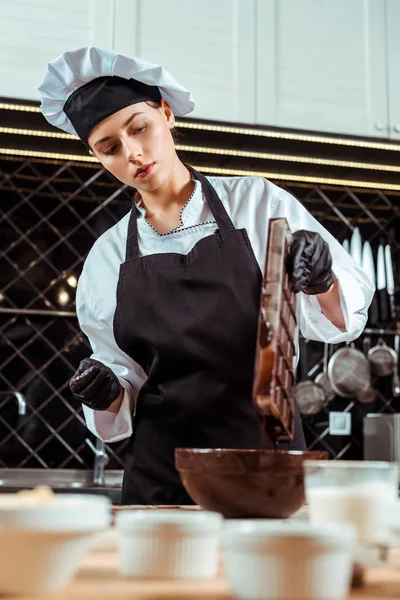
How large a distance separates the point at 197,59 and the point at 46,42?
0.47 m

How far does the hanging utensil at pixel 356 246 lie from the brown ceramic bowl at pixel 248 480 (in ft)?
6.76

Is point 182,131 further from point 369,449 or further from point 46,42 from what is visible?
point 369,449

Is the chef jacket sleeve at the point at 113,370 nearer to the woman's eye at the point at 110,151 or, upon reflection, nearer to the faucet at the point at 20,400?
the woman's eye at the point at 110,151

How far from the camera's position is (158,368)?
1590 mm

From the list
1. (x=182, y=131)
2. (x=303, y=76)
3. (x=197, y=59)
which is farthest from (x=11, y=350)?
(x=303, y=76)

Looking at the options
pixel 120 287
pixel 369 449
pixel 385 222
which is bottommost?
pixel 369 449

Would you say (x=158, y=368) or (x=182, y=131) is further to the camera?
(x=182, y=131)

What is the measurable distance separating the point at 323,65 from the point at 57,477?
1.63 m

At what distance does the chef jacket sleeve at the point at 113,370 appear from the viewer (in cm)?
167

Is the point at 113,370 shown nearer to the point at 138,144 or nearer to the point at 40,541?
the point at 138,144

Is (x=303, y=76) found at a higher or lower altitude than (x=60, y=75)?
higher

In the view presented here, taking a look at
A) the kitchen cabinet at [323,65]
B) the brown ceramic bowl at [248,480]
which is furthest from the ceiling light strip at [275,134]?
the brown ceramic bowl at [248,480]

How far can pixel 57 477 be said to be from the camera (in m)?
2.72

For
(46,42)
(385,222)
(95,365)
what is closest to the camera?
(95,365)
